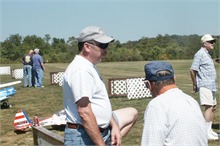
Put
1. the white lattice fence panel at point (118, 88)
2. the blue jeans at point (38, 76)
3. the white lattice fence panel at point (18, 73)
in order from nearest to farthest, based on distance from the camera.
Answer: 1. the white lattice fence panel at point (118, 88)
2. the blue jeans at point (38, 76)
3. the white lattice fence panel at point (18, 73)

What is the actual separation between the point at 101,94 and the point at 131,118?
2.58ft

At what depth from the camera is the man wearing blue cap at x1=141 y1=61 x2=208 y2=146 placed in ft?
8.50

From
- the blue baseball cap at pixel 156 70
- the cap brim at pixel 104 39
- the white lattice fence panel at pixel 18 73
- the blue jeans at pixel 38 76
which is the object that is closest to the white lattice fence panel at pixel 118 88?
the blue jeans at pixel 38 76

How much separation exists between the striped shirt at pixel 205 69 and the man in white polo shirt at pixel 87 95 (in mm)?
3784

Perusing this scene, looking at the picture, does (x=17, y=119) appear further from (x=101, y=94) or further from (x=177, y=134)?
(x=177, y=134)

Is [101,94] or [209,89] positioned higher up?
[101,94]

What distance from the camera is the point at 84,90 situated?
3133mm

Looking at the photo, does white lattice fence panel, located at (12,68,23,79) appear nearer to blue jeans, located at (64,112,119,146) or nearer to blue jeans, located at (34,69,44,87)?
blue jeans, located at (34,69,44,87)

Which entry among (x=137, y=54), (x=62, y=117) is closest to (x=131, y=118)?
(x=62, y=117)

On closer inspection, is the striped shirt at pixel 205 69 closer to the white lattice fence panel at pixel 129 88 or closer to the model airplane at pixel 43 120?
the model airplane at pixel 43 120

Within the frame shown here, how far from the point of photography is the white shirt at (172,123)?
2590 millimetres

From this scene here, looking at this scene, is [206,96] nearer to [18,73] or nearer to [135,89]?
[135,89]

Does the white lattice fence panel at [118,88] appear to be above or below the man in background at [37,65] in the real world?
below

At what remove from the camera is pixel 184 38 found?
2884 inches
